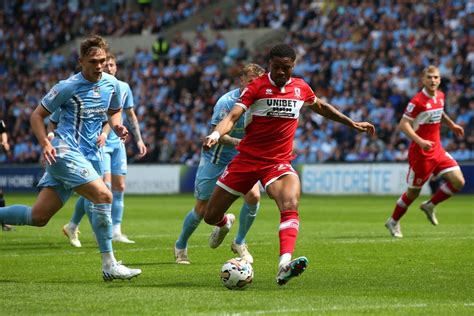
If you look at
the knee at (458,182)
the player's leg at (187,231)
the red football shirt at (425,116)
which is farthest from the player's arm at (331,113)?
the knee at (458,182)

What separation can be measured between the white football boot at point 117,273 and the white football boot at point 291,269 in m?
1.62

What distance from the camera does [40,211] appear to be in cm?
1104

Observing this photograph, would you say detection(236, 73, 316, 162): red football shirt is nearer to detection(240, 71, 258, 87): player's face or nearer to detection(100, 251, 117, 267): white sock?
detection(240, 71, 258, 87): player's face

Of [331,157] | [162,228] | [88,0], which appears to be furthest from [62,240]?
[88,0]

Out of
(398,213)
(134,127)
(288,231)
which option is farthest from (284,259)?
(398,213)

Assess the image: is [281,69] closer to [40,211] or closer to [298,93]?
[298,93]

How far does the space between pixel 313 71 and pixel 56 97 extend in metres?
27.5

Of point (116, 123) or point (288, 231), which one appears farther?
point (116, 123)

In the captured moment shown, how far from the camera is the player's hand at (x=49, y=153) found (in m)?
10.3

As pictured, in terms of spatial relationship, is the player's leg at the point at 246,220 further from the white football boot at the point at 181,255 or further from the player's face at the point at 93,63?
the player's face at the point at 93,63

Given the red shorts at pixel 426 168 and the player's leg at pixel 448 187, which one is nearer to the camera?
the red shorts at pixel 426 168

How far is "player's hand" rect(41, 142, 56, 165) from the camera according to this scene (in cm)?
1027

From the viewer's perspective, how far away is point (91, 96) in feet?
36.0

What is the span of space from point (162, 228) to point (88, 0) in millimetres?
33640
